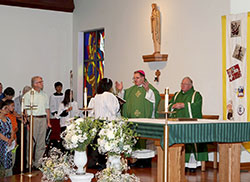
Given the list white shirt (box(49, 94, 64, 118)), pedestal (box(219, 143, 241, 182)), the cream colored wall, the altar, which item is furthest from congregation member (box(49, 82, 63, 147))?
pedestal (box(219, 143, 241, 182))

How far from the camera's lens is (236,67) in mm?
9766

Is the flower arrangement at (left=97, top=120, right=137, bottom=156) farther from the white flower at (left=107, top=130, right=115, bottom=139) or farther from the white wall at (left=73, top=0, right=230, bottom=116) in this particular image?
the white wall at (left=73, top=0, right=230, bottom=116)

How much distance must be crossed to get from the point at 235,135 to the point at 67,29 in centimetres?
898

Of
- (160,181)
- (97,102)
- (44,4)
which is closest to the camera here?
(160,181)

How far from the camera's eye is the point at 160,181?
6980mm

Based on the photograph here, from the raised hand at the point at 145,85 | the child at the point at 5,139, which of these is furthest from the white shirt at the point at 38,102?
the raised hand at the point at 145,85

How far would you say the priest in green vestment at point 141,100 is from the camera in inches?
383

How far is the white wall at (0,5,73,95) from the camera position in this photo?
→ 14148 mm

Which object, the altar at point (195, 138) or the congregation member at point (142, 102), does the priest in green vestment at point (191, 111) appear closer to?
the congregation member at point (142, 102)

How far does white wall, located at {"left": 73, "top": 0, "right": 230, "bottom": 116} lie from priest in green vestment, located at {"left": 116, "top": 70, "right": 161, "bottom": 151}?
129 cm

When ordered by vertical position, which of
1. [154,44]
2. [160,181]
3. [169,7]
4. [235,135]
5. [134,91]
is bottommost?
[160,181]

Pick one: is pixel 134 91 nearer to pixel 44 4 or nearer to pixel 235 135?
pixel 235 135

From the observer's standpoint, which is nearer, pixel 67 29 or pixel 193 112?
pixel 193 112

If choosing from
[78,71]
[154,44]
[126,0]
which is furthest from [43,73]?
[154,44]
